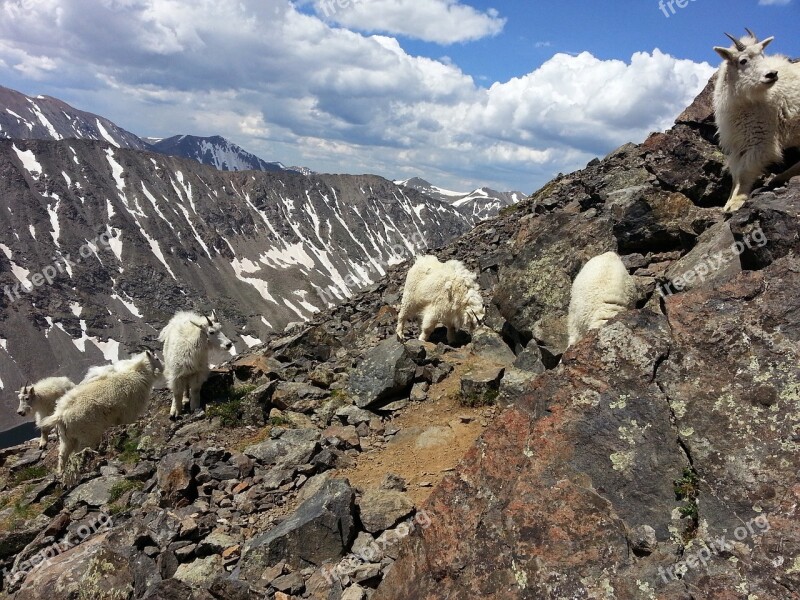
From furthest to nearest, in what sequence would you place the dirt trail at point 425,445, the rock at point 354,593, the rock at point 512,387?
the rock at point 512,387
the dirt trail at point 425,445
the rock at point 354,593

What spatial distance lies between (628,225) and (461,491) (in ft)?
32.0

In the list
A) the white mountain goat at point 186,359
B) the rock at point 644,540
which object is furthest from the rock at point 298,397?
the rock at point 644,540

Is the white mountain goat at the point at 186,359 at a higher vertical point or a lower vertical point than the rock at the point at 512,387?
higher

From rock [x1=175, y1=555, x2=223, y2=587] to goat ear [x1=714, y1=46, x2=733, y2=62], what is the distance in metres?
11.8

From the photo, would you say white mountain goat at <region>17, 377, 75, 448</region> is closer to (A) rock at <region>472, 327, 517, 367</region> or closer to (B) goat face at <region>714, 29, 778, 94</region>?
(A) rock at <region>472, 327, 517, 367</region>

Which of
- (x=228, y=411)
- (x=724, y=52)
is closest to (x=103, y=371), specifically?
(x=228, y=411)

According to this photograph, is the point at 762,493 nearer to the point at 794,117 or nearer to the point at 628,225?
the point at 794,117

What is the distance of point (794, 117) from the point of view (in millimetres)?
8742

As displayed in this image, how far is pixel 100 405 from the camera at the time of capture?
13.0 meters

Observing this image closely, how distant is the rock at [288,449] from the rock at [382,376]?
4.86 ft

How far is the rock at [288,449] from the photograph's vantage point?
28.2 ft

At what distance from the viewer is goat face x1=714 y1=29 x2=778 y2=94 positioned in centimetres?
877

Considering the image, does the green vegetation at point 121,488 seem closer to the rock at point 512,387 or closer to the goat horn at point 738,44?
the rock at point 512,387

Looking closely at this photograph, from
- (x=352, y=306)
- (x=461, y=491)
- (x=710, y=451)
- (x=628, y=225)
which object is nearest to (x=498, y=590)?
(x=461, y=491)
